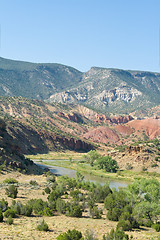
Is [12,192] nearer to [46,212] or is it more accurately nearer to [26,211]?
[46,212]

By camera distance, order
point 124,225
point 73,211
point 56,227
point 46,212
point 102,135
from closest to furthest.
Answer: point 56,227, point 124,225, point 46,212, point 73,211, point 102,135

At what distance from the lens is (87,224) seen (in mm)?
25750

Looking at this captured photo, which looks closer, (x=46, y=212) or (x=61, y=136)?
(x=46, y=212)

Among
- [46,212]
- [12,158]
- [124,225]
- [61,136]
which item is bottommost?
[61,136]

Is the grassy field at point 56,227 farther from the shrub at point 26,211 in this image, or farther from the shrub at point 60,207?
the shrub at point 60,207

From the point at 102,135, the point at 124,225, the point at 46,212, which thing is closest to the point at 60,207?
the point at 46,212

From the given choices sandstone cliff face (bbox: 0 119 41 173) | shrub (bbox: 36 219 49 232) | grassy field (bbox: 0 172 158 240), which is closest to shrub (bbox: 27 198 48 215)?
grassy field (bbox: 0 172 158 240)

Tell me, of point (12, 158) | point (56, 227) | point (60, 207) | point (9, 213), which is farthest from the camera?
point (12, 158)

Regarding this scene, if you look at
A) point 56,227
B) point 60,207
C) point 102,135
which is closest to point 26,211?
point 60,207

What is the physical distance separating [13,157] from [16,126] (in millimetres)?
63552

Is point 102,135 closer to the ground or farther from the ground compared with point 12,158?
closer to the ground

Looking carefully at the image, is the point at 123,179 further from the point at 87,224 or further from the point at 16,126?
the point at 16,126

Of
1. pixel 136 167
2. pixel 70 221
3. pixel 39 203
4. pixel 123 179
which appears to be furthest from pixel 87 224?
pixel 136 167

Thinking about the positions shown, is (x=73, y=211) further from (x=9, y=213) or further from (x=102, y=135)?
(x=102, y=135)
